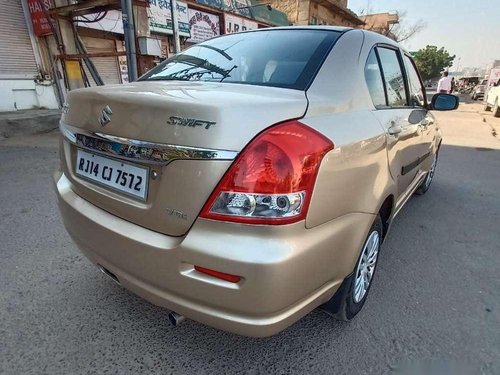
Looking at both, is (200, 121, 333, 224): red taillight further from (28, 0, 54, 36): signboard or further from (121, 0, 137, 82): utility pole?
(28, 0, 54, 36): signboard

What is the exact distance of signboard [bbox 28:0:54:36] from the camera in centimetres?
759

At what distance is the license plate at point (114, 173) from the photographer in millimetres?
1411

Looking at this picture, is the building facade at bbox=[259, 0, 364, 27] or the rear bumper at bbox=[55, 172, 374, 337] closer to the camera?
the rear bumper at bbox=[55, 172, 374, 337]

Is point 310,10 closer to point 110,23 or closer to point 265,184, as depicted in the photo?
point 110,23

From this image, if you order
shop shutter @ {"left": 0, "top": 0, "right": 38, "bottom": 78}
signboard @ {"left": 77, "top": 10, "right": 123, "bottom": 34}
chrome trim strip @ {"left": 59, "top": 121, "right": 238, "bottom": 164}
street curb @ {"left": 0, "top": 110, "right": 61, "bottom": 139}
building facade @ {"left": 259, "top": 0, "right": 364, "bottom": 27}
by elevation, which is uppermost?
building facade @ {"left": 259, "top": 0, "right": 364, "bottom": 27}

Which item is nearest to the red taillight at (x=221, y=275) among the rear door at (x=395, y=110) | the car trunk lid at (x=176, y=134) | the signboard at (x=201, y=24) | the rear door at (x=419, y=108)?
the car trunk lid at (x=176, y=134)

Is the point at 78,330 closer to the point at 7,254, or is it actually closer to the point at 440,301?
the point at 7,254

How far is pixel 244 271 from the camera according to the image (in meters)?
1.19

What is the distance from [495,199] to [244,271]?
4414 mm

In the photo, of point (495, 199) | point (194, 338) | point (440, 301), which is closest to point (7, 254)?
point (194, 338)

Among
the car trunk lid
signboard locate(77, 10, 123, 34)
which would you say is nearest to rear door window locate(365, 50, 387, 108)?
the car trunk lid

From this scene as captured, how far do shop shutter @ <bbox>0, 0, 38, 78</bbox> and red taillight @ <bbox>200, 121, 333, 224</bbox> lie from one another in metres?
8.84

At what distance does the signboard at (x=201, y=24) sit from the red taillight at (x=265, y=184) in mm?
11119

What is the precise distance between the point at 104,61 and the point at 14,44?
240 centimetres
